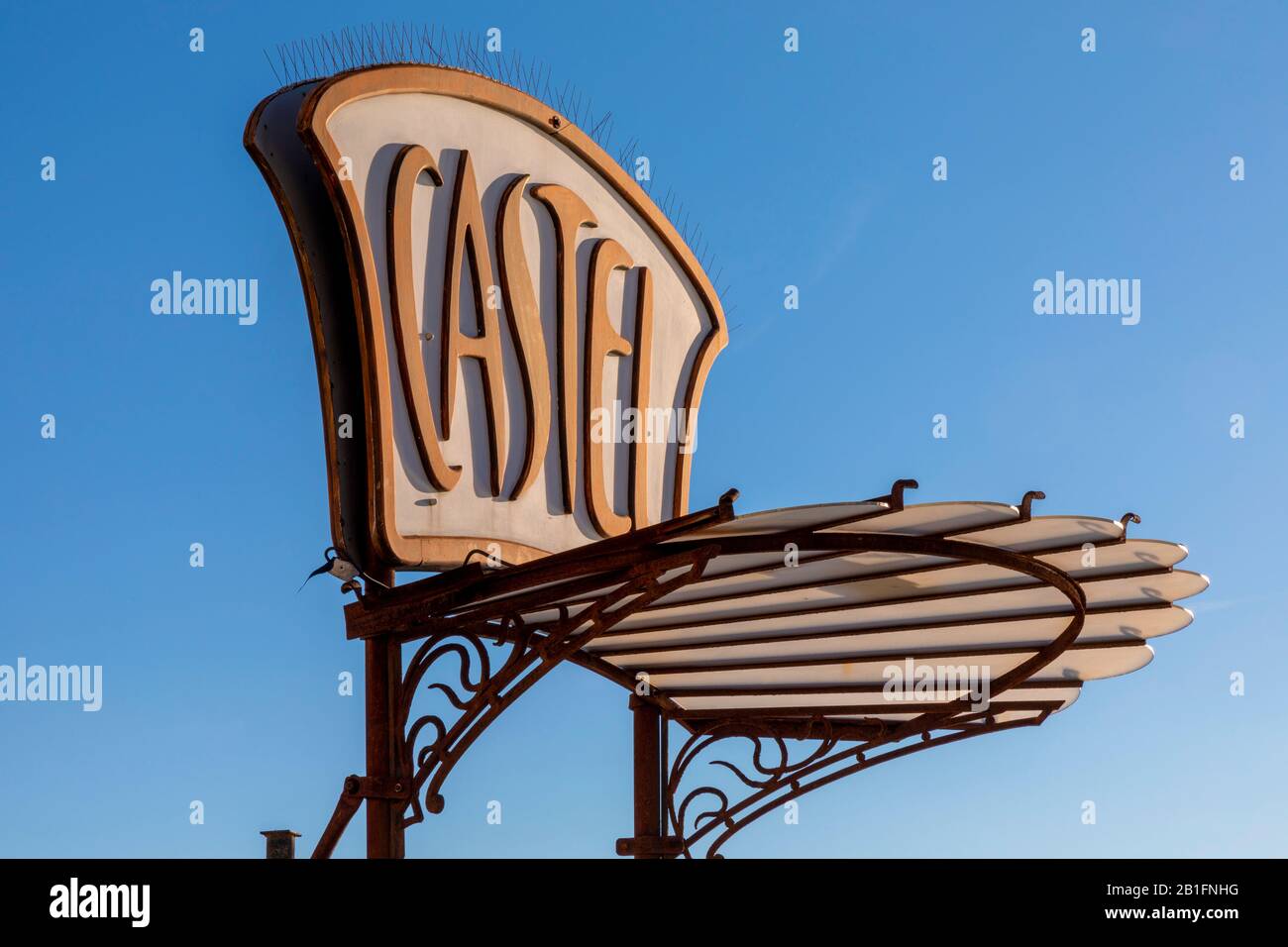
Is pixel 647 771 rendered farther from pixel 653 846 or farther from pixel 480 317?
pixel 480 317

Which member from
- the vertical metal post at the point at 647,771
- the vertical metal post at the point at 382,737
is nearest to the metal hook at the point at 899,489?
the vertical metal post at the point at 382,737

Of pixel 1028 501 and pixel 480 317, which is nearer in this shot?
pixel 1028 501

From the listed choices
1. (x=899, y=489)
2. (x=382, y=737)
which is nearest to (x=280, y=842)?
(x=382, y=737)

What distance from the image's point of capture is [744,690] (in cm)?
986

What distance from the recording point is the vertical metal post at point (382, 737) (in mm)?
7586

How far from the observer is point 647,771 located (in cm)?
1012

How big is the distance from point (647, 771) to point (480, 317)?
10.3ft

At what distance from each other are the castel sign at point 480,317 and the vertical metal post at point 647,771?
48.6 inches

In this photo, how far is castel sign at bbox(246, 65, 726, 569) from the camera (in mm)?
8289

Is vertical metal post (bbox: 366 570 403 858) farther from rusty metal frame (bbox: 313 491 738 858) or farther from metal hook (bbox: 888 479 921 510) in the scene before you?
metal hook (bbox: 888 479 921 510)

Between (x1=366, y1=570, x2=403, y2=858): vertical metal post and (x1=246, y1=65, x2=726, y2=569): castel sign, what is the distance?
0.52 meters
